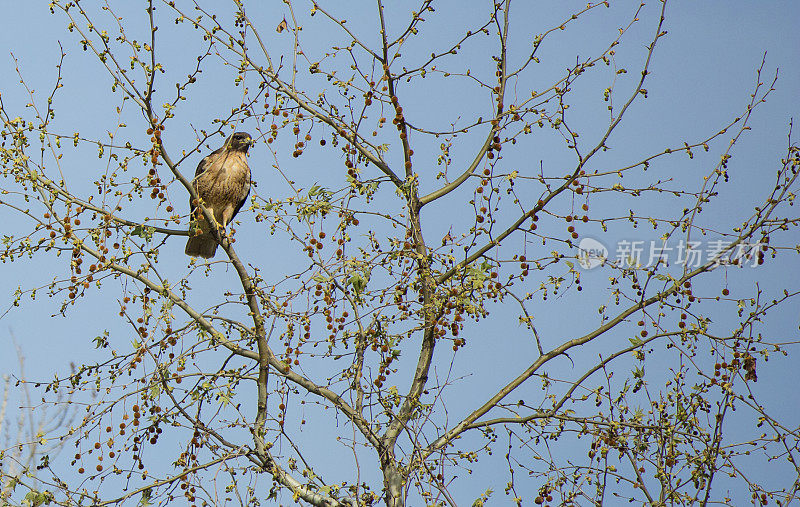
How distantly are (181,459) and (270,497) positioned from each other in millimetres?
690

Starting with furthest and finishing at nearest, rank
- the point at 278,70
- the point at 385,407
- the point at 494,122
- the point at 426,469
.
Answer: the point at 494,122, the point at 278,70, the point at 385,407, the point at 426,469

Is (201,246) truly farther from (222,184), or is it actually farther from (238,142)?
(238,142)

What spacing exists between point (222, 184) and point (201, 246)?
24.8 inches

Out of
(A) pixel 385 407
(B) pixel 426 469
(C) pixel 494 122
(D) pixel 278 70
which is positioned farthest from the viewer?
(C) pixel 494 122

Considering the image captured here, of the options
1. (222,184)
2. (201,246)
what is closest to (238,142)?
(222,184)

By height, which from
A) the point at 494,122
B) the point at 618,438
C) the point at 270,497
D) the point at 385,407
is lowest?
the point at 270,497

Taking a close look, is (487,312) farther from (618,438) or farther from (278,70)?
(278,70)

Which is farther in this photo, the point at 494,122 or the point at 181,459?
the point at 494,122

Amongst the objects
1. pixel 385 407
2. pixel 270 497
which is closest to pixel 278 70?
pixel 385 407

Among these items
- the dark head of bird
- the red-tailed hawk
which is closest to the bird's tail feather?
the red-tailed hawk

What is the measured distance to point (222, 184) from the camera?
8.23 m

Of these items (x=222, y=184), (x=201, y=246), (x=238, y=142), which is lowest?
(x=201, y=246)

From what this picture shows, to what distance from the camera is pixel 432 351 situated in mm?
6535

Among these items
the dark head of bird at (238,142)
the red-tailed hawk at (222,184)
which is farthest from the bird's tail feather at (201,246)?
the dark head of bird at (238,142)
